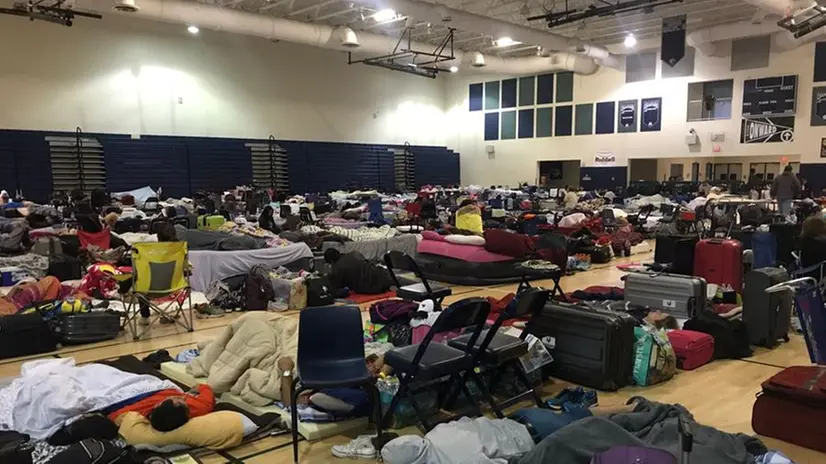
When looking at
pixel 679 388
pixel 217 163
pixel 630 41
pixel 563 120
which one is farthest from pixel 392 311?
pixel 563 120

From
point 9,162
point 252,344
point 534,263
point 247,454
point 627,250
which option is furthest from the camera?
point 9,162

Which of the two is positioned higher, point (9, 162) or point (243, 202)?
point (9, 162)

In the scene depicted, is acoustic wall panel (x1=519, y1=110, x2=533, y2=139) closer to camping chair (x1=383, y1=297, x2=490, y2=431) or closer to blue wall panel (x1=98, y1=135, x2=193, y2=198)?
blue wall panel (x1=98, y1=135, x2=193, y2=198)

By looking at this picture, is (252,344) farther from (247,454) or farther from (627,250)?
(627,250)

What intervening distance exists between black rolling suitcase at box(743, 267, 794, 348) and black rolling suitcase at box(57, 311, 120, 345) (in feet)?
18.7

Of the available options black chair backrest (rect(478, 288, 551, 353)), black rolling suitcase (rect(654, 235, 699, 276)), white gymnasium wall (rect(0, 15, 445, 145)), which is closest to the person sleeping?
black chair backrest (rect(478, 288, 551, 353))

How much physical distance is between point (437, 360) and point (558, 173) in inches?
756

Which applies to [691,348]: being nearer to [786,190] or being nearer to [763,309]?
[763,309]

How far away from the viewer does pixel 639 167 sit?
20.0 meters

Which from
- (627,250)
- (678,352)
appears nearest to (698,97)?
(627,250)

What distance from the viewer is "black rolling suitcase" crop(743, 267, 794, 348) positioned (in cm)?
528

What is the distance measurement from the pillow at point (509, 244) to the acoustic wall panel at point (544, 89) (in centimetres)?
1412

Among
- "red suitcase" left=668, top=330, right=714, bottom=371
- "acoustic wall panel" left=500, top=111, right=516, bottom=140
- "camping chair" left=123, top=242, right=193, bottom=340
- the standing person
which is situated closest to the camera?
"red suitcase" left=668, top=330, right=714, bottom=371

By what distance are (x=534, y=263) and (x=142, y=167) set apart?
12792 millimetres
